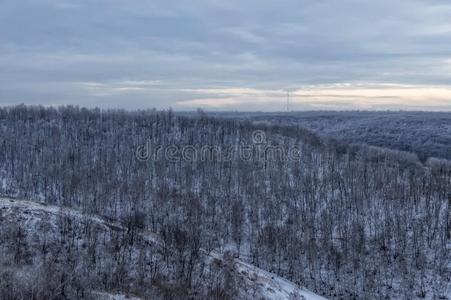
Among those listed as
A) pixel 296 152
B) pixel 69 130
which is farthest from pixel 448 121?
pixel 69 130

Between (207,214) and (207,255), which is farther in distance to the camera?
(207,214)

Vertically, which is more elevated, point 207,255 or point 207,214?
point 207,255

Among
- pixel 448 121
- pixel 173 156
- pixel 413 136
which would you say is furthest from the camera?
pixel 448 121

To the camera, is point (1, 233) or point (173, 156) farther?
point (173, 156)

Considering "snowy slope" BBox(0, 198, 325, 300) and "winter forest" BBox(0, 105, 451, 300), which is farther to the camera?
"snowy slope" BBox(0, 198, 325, 300)

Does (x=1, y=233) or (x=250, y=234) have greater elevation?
(x=1, y=233)

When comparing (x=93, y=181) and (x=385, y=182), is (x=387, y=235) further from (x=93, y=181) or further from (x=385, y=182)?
(x=93, y=181)

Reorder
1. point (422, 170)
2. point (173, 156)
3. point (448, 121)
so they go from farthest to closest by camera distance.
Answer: point (448, 121) < point (173, 156) < point (422, 170)

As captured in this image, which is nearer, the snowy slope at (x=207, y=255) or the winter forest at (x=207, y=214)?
the winter forest at (x=207, y=214)
